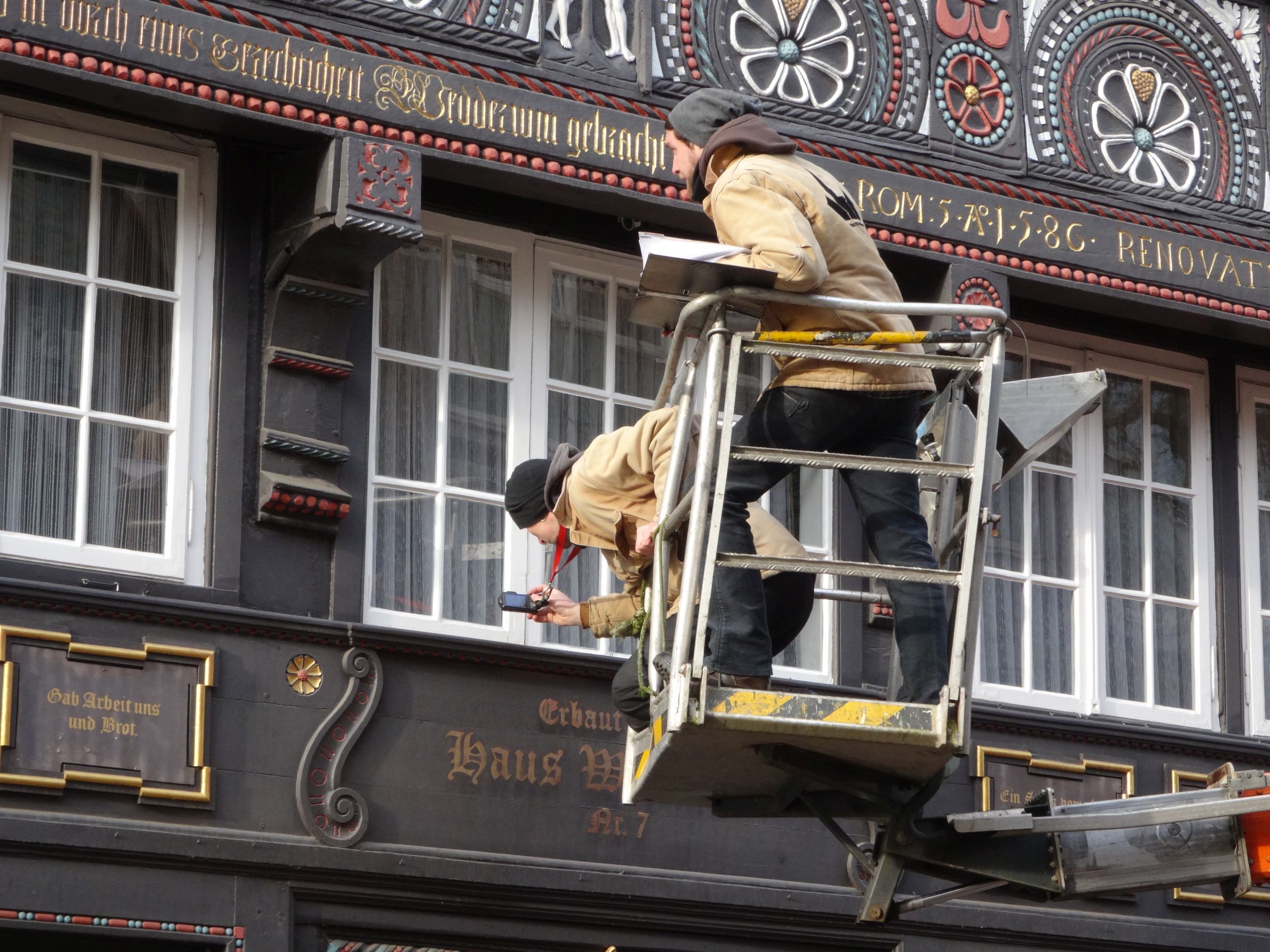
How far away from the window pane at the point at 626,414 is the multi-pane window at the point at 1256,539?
3091 mm

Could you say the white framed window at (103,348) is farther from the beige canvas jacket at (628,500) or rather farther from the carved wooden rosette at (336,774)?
the beige canvas jacket at (628,500)

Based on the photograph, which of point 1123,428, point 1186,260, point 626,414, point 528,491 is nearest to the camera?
point 528,491

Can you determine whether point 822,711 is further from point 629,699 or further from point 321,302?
point 321,302

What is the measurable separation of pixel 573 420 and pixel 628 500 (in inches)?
101

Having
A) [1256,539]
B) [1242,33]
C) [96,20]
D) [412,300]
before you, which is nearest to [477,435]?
[412,300]

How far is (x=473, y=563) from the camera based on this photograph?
1040 cm

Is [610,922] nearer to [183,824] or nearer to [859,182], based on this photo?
[183,824]

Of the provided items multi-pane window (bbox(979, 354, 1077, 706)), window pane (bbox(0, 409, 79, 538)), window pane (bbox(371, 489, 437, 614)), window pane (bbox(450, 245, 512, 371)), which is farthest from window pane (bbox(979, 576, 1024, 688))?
window pane (bbox(0, 409, 79, 538))

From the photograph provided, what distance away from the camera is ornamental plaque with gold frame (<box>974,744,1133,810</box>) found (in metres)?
11.0

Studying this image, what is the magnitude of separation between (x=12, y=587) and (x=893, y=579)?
3.30 metres

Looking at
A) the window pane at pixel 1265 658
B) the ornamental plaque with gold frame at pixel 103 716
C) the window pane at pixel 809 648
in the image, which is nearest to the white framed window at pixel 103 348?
the ornamental plaque with gold frame at pixel 103 716

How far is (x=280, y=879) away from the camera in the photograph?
30.8 ft

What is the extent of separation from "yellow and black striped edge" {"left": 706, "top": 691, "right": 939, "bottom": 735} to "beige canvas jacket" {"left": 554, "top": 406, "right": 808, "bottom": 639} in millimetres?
681

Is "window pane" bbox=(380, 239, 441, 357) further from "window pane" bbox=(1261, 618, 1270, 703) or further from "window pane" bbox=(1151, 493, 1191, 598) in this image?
"window pane" bbox=(1261, 618, 1270, 703)
